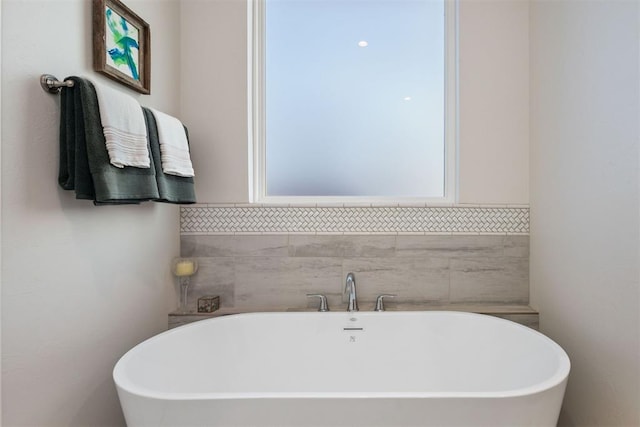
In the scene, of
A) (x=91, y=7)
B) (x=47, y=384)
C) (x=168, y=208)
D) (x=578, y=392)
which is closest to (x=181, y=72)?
(x=91, y=7)

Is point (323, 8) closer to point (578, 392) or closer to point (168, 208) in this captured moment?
point (168, 208)

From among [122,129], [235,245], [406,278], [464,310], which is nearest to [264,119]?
[235,245]

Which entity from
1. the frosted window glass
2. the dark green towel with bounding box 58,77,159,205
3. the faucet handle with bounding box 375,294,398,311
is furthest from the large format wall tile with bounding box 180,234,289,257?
the dark green towel with bounding box 58,77,159,205

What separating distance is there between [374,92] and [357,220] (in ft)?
2.56

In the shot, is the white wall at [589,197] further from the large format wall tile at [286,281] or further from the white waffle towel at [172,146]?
the white waffle towel at [172,146]

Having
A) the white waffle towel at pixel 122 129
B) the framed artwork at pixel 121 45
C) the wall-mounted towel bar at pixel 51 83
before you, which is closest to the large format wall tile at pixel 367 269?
the white waffle towel at pixel 122 129

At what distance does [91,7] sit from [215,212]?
1054mm

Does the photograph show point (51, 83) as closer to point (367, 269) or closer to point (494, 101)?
point (367, 269)

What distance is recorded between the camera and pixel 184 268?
6.17 feet

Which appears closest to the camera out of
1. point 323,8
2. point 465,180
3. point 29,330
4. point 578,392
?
point 29,330

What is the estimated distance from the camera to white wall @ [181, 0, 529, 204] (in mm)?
1949

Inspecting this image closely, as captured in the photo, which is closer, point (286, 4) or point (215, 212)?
point (215, 212)

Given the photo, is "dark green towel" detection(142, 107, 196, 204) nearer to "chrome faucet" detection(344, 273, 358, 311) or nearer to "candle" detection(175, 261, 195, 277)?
"candle" detection(175, 261, 195, 277)

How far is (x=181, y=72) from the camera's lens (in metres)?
2.00
